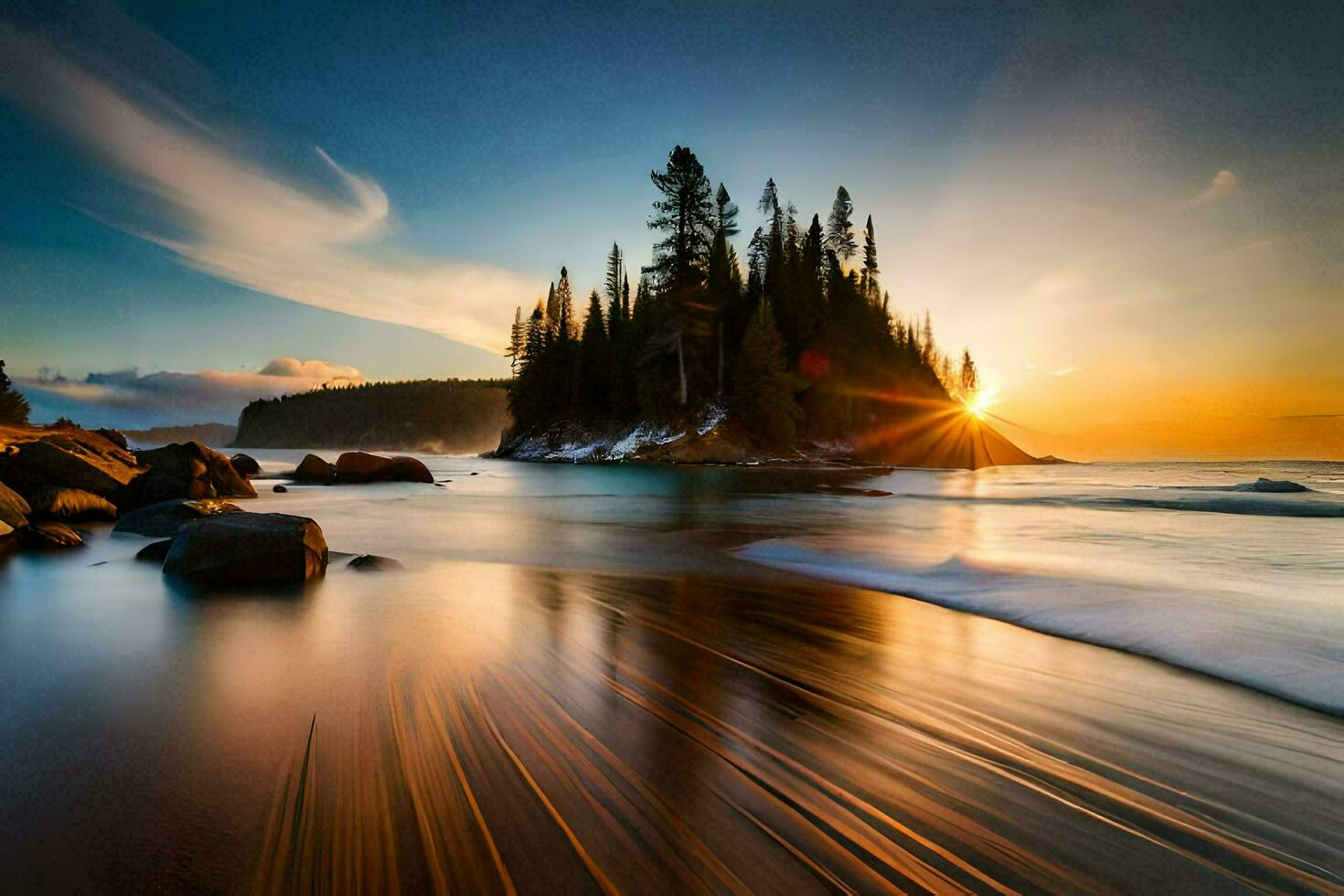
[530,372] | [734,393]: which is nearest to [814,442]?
[734,393]

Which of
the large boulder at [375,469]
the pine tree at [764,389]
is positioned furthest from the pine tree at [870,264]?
the large boulder at [375,469]

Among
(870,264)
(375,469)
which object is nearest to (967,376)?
(870,264)

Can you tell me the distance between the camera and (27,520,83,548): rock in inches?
336

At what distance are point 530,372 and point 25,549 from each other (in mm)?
59651

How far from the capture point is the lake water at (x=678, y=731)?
1.92 metres

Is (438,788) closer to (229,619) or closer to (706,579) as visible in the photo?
(229,619)

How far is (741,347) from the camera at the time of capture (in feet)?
162

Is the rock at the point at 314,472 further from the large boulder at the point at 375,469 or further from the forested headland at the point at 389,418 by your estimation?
the forested headland at the point at 389,418

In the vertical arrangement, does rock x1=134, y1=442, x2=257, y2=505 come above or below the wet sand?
above

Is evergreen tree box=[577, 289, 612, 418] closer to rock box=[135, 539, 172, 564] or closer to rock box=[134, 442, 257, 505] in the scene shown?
rock box=[134, 442, 257, 505]

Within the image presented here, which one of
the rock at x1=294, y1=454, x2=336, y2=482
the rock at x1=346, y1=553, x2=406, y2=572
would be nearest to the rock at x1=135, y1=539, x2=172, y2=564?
the rock at x1=346, y1=553, x2=406, y2=572

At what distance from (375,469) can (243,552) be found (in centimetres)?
2149

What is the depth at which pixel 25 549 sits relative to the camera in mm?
8117

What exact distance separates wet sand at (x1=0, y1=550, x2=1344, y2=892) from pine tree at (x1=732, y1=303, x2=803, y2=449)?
43230 mm
